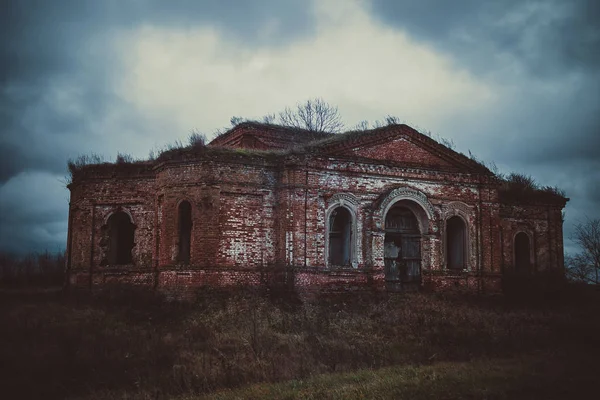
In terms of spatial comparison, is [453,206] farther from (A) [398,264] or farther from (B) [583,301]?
(B) [583,301]

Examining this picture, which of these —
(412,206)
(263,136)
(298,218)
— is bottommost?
(298,218)

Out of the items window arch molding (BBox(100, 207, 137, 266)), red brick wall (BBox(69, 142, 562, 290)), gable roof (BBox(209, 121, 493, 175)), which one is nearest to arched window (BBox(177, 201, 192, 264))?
red brick wall (BBox(69, 142, 562, 290))

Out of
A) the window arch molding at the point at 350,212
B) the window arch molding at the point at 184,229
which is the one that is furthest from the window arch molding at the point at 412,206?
the window arch molding at the point at 184,229

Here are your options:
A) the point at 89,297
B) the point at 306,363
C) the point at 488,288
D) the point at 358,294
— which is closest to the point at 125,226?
the point at 89,297

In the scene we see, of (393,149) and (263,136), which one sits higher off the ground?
(263,136)

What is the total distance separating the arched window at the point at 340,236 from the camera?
62.9 ft

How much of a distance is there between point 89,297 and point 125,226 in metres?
3.65

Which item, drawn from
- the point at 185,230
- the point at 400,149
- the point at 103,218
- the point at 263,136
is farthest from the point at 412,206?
the point at 103,218

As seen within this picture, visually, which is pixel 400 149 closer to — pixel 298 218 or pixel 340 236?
pixel 340 236

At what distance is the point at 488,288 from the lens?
20.7 metres

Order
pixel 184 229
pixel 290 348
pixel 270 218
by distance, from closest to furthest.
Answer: pixel 290 348 < pixel 270 218 < pixel 184 229

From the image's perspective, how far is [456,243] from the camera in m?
21.3

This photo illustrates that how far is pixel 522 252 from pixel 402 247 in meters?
7.41

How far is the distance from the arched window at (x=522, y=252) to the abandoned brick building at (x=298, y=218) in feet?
4.82
